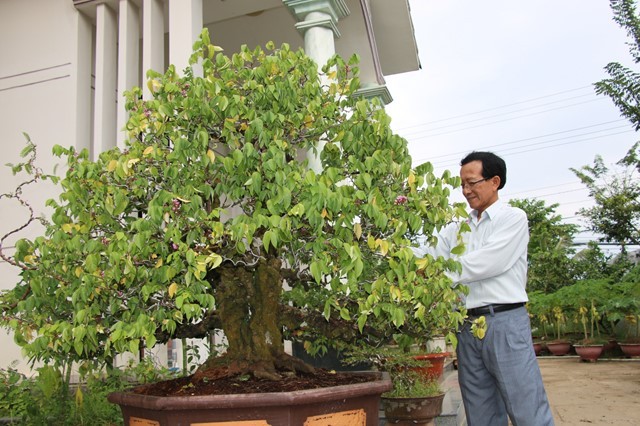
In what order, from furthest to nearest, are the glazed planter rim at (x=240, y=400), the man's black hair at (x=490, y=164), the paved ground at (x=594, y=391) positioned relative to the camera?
the paved ground at (x=594, y=391) < the man's black hair at (x=490, y=164) < the glazed planter rim at (x=240, y=400)

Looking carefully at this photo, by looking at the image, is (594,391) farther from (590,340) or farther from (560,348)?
(560,348)

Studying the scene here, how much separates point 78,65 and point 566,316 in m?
11.6

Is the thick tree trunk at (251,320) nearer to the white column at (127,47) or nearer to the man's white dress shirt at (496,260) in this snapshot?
the man's white dress shirt at (496,260)

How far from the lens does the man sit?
88.2 inches

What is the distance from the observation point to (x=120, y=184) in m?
2.04

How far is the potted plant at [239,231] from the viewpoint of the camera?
71.9 inches

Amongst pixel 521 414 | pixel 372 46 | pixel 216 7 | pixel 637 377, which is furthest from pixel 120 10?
pixel 637 377

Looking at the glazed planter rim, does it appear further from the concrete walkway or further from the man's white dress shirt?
the concrete walkway

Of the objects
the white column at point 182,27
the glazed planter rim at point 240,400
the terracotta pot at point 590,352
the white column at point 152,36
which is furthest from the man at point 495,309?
the terracotta pot at point 590,352

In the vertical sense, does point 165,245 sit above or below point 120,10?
below

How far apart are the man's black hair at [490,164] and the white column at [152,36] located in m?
2.64

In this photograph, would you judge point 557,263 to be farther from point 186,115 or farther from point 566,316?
point 186,115

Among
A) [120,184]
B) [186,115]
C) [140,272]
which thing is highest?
[186,115]

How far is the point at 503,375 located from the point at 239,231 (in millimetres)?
1264
